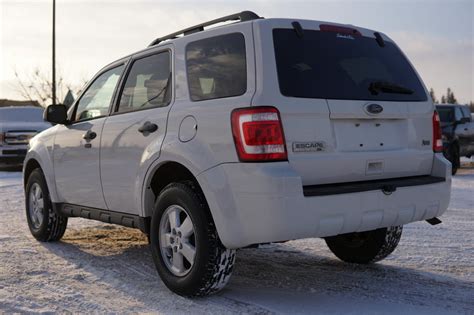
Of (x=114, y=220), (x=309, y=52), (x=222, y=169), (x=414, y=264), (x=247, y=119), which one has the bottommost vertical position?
(x=414, y=264)

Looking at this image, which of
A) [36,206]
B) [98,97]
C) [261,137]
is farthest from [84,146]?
[261,137]

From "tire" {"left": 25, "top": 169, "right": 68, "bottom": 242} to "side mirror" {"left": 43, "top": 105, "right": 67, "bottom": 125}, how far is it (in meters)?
0.76

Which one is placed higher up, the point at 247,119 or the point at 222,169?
the point at 247,119

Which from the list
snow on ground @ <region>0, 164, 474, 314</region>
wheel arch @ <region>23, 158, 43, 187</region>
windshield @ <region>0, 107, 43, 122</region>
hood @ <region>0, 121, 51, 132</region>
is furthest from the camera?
windshield @ <region>0, 107, 43, 122</region>

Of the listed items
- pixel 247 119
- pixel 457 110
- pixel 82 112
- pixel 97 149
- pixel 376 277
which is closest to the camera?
pixel 247 119

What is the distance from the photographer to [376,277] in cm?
484

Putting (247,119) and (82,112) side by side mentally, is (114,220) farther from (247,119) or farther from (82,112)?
(247,119)

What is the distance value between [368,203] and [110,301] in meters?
1.87

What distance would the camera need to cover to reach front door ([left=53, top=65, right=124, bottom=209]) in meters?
5.26

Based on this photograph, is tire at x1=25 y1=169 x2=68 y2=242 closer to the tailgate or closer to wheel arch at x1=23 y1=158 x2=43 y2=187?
wheel arch at x1=23 y1=158 x2=43 y2=187

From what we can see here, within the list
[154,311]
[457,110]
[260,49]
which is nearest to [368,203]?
[260,49]

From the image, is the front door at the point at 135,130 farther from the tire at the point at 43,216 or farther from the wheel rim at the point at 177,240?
the tire at the point at 43,216

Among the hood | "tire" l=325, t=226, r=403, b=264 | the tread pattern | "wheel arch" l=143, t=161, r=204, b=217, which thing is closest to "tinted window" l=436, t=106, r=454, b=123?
the hood

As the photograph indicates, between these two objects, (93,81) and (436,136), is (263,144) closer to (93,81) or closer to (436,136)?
(436,136)
